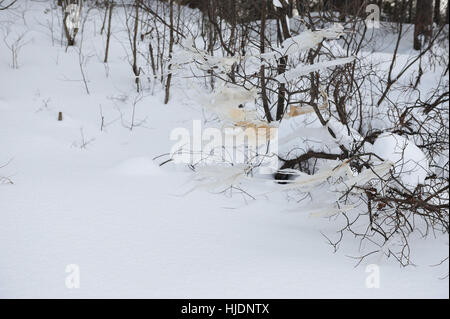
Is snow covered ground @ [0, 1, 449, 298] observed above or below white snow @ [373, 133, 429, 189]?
below

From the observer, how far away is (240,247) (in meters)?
3.31

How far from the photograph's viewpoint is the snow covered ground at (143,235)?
283 centimetres

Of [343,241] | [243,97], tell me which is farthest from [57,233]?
[343,241]

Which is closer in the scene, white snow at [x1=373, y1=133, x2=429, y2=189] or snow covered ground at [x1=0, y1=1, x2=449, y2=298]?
snow covered ground at [x1=0, y1=1, x2=449, y2=298]

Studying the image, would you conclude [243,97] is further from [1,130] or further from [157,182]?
[1,130]

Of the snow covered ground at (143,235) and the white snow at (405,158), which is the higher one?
the white snow at (405,158)

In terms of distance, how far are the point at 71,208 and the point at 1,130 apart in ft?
7.72

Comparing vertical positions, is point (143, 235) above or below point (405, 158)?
below

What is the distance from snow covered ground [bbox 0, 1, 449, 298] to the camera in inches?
111

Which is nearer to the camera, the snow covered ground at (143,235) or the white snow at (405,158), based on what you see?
the snow covered ground at (143,235)

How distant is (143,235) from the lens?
11.4ft

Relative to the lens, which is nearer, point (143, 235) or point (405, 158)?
point (405, 158)

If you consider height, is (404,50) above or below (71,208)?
above

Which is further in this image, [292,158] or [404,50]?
[404,50]
